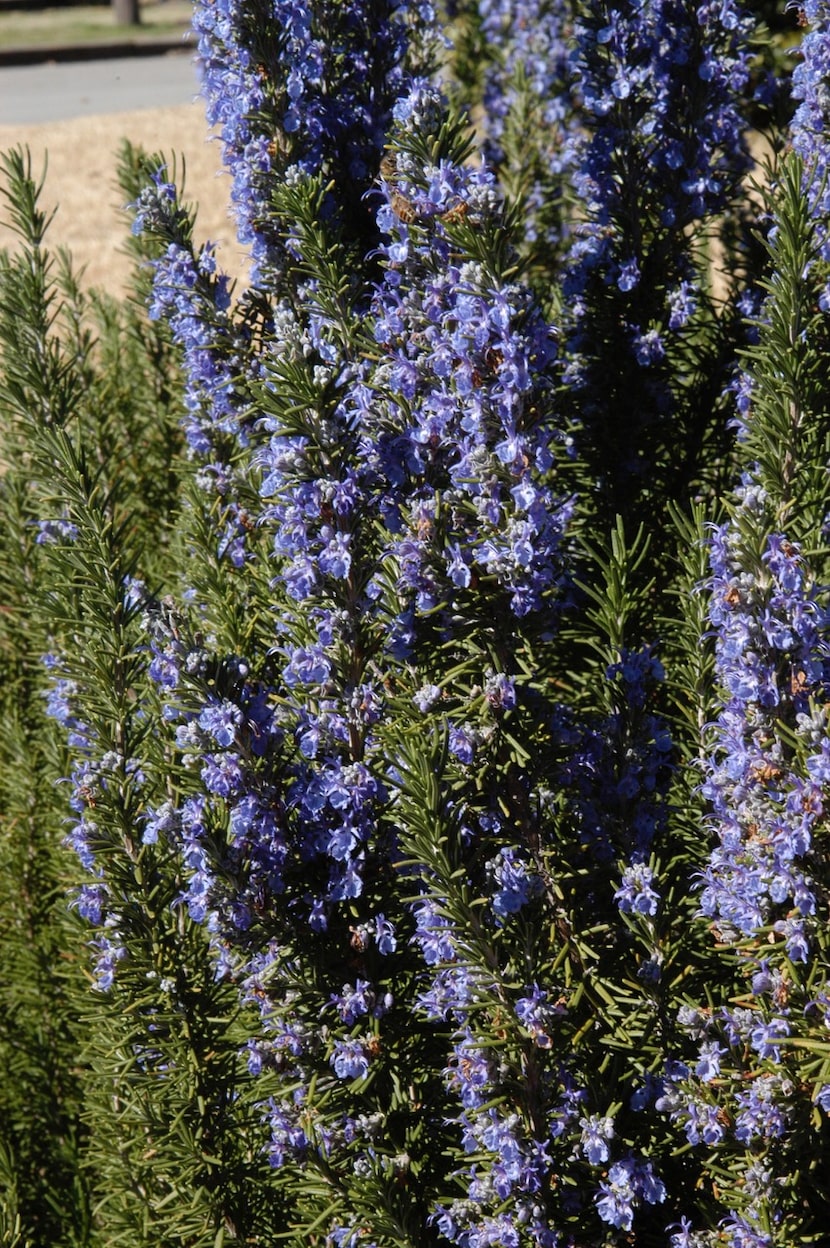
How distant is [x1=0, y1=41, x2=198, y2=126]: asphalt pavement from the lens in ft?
47.9

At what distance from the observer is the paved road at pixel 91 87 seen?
14578mm

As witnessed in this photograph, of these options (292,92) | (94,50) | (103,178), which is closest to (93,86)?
(94,50)

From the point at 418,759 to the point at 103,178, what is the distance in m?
11.0

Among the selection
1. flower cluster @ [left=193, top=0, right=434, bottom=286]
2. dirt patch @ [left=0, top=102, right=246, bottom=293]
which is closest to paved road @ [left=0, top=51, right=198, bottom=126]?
dirt patch @ [left=0, top=102, right=246, bottom=293]

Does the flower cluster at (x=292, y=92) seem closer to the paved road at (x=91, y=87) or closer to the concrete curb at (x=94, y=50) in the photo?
the paved road at (x=91, y=87)

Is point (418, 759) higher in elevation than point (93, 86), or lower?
higher

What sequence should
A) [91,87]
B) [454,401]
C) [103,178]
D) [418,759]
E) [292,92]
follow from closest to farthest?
[418,759]
[454,401]
[292,92]
[103,178]
[91,87]

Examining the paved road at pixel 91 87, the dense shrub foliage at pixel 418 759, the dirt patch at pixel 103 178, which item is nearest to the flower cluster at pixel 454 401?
the dense shrub foliage at pixel 418 759

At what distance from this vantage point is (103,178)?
11211mm

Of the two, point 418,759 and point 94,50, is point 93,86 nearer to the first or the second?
point 94,50

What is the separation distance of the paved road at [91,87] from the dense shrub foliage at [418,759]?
12.7 m

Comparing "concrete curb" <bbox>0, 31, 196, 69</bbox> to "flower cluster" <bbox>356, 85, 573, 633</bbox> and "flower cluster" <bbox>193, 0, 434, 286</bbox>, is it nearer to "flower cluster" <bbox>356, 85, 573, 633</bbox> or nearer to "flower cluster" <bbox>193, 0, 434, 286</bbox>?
"flower cluster" <bbox>193, 0, 434, 286</bbox>

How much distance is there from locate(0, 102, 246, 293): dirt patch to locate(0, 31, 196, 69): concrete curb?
216 inches

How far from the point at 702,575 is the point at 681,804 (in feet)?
1.35
